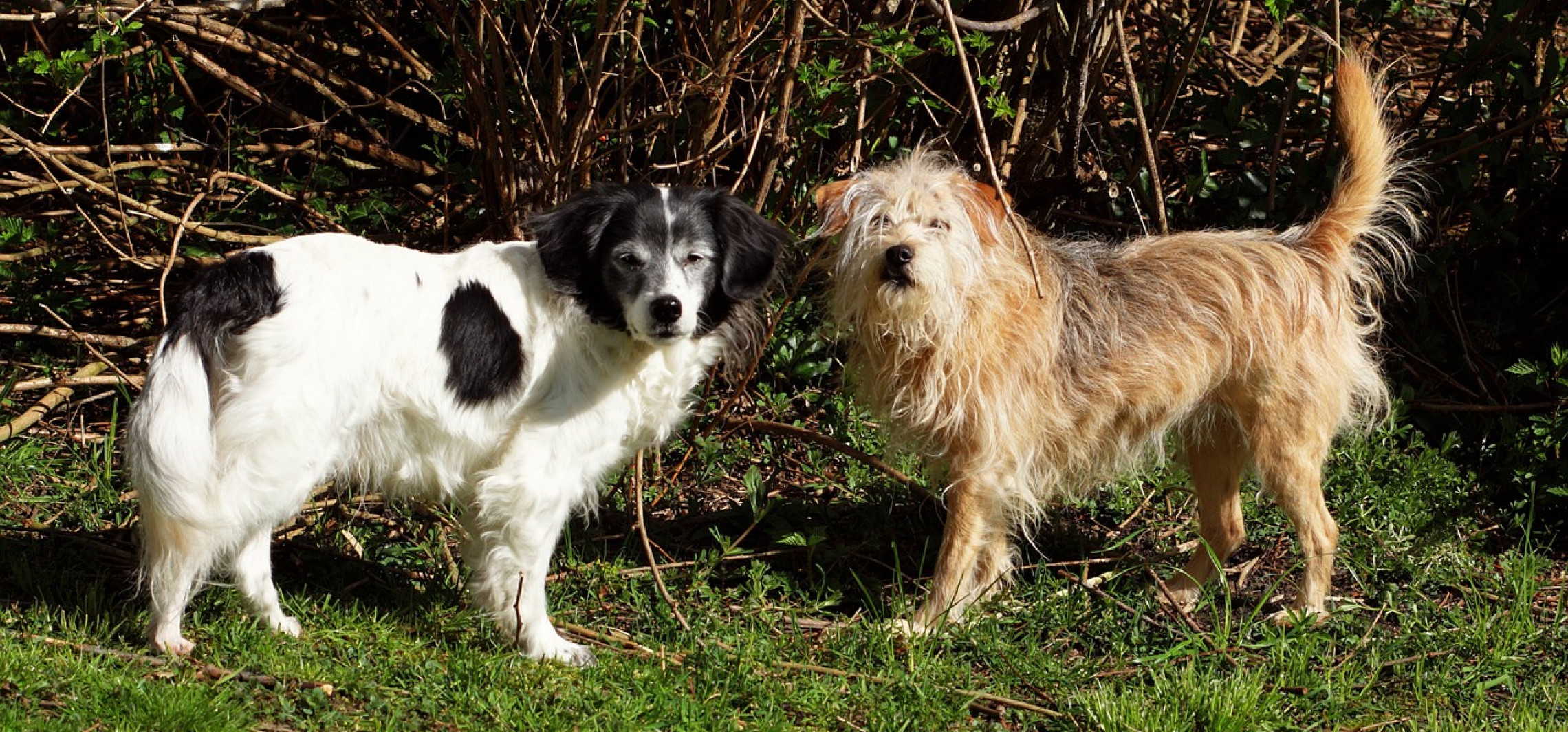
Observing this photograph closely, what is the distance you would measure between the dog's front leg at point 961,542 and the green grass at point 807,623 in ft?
0.34

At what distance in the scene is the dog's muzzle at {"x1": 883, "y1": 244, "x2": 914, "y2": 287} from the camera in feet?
13.1

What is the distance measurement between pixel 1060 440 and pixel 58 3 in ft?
10.9

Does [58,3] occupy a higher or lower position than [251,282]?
higher

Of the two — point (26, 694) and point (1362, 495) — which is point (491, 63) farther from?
point (1362, 495)

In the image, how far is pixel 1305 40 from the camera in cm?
587

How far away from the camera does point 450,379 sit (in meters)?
3.73

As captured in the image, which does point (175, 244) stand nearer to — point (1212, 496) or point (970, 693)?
point (970, 693)

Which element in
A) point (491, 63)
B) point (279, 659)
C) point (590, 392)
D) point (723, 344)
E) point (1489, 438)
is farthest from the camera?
point (1489, 438)

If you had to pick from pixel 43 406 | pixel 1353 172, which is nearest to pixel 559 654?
pixel 43 406

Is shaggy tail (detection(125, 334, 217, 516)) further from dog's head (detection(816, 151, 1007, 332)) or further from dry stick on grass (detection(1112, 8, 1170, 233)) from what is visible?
dry stick on grass (detection(1112, 8, 1170, 233))

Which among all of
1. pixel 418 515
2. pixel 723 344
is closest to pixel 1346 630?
pixel 723 344

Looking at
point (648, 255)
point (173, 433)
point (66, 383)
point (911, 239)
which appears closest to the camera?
point (173, 433)

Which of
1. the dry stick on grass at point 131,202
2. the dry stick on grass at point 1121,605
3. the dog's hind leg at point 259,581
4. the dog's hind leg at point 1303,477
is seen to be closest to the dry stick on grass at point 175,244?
the dry stick on grass at point 131,202

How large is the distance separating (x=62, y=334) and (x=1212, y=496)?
4.46m
